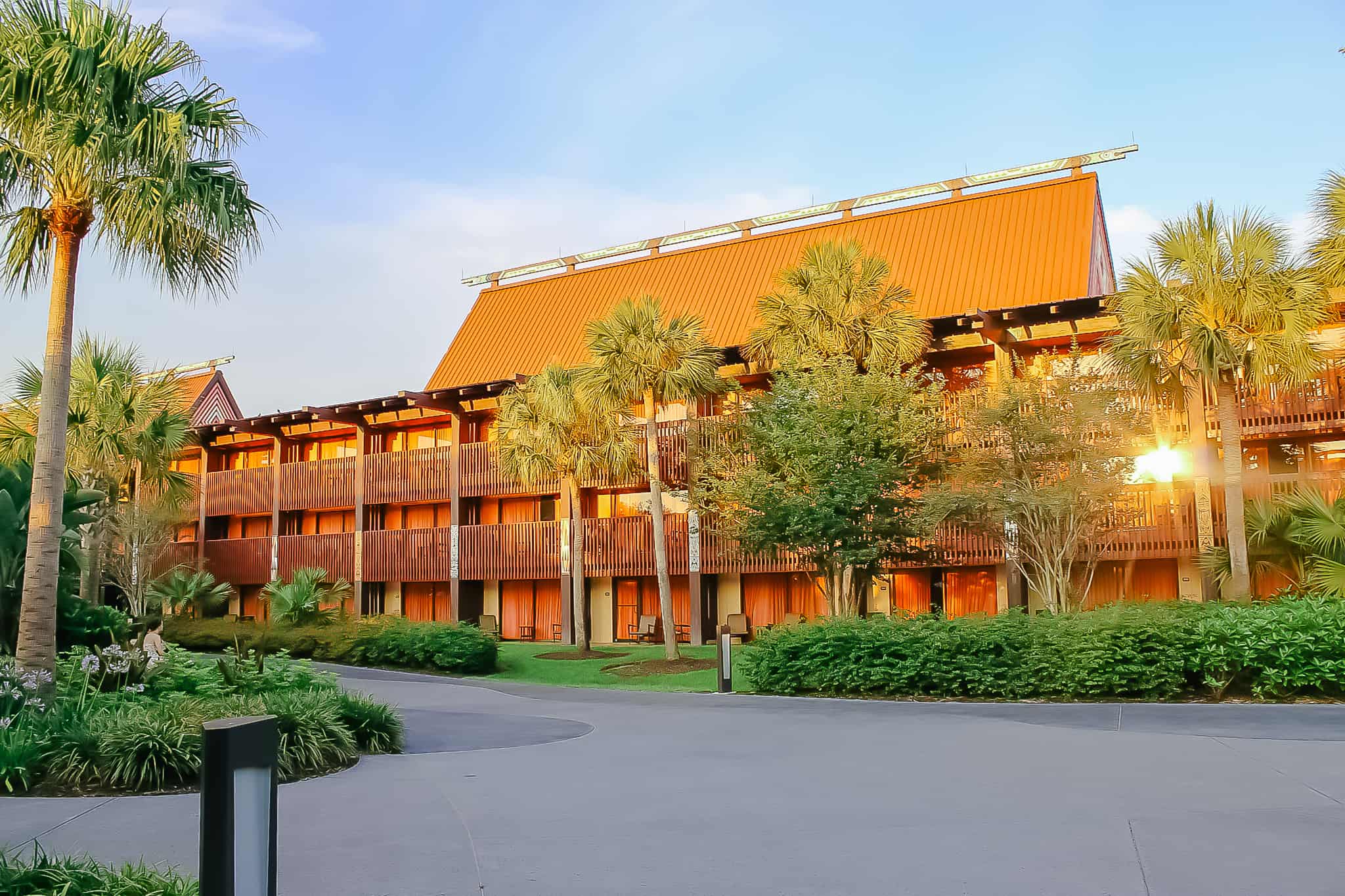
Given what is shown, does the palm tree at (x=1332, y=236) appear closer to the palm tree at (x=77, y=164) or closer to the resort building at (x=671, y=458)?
the resort building at (x=671, y=458)

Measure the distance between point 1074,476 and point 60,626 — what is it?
17.0 m

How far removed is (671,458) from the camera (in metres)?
32.4

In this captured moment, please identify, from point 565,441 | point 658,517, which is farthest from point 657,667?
point 565,441

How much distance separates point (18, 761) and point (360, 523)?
29886 mm

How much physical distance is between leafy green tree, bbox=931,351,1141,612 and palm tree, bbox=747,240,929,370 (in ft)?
9.71

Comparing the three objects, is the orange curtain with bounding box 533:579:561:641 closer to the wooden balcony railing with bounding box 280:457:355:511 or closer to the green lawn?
the green lawn

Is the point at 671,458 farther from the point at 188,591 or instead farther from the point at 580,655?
the point at 188,591

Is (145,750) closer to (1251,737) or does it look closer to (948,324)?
(1251,737)

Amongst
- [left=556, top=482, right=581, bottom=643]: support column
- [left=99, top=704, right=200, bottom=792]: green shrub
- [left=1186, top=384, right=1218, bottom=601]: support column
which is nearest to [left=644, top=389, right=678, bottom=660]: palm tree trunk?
[left=556, top=482, right=581, bottom=643]: support column

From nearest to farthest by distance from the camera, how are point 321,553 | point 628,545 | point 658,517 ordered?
point 658,517, point 628,545, point 321,553

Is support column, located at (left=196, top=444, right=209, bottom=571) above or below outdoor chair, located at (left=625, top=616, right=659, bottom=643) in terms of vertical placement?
above

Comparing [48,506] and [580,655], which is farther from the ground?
[48,506]

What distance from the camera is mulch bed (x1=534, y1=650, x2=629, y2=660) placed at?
91.7 feet

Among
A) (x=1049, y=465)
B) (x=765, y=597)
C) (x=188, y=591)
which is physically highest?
(x=1049, y=465)
